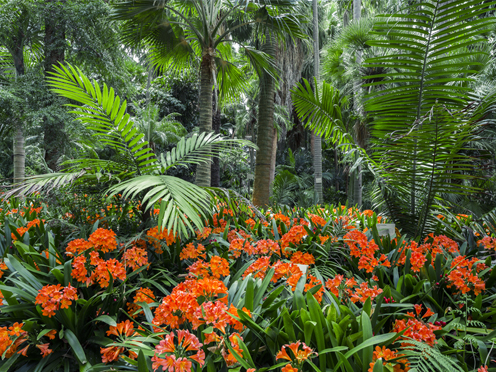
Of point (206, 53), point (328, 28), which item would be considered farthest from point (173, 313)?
point (328, 28)

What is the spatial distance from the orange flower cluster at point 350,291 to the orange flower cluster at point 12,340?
1.49 m

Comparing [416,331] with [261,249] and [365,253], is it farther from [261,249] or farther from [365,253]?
[261,249]

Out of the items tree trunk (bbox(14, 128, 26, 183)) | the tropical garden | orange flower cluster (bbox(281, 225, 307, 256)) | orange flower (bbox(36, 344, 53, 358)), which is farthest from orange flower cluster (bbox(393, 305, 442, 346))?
tree trunk (bbox(14, 128, 26, 183))

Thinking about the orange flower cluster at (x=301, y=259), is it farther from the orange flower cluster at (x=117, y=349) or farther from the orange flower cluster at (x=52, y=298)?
the orange flower cluster at (x=52, y=298)

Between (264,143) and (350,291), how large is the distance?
426 cm

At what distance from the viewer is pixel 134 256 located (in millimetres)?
1848

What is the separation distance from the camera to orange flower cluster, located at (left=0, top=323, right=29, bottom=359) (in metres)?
1.36

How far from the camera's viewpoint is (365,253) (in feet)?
6.58

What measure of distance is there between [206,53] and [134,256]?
4.08 meters

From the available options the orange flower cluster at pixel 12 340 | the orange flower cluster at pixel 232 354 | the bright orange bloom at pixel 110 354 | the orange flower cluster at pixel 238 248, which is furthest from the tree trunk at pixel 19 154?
the orange flower cluster at pixel 232 354

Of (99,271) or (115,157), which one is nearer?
(99,271)

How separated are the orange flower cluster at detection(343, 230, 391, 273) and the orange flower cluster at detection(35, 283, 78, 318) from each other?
1576 millimetres

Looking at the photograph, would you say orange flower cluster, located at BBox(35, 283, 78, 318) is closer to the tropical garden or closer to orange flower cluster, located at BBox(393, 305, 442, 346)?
the tropical garden

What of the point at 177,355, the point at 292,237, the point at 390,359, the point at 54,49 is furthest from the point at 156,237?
the point at 54,49
